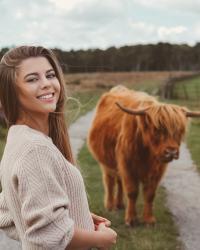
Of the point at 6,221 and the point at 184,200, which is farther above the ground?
the point at 6,221

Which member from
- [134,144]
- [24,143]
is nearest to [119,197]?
[134,144]

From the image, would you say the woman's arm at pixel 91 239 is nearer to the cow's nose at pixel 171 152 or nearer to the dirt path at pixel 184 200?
the dirt path at pixel 184 200

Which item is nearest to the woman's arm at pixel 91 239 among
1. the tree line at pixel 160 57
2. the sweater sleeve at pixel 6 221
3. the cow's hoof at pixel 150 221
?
the sweater sleeve at pixel 6 221

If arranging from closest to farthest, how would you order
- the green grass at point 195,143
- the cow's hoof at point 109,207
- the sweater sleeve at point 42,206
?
the sweater sleeve at point 42,206, the cow's hoof at point 109,207, the green grass at point 195,143

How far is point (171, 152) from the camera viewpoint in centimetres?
599

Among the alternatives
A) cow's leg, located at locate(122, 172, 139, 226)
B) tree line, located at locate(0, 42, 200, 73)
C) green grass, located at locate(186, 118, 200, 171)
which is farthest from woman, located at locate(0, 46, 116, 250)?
tree line, located at locate(0, 42, 200, 73)

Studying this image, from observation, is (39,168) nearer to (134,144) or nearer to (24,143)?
(24,143)

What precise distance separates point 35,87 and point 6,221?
0.52m

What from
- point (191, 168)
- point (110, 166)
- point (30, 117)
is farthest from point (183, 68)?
point (30, 117)

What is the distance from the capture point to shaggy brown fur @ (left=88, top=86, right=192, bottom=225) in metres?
6.10

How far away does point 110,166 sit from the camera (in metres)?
7.16

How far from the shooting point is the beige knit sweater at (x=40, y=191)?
6.13ft

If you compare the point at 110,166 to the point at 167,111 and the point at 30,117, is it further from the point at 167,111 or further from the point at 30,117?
the point at 30,117

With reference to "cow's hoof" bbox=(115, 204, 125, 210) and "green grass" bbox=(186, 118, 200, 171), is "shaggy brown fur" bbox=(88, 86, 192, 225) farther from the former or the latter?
"green grass" bbox=(186, 118, 200, 171)
